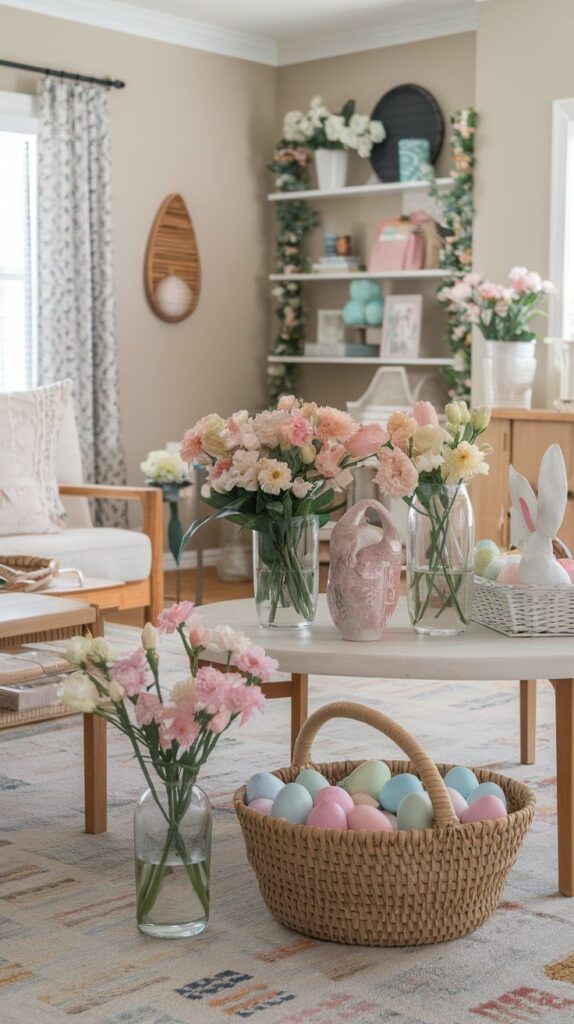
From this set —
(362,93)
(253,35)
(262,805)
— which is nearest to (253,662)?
(262,805)

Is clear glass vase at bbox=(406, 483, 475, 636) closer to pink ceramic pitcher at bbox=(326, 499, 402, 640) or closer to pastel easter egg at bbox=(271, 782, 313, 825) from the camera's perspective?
pink ceramic pitcher at bbox=(326, 499, 402, 640)

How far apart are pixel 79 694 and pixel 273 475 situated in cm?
62

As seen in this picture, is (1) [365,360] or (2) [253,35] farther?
(2) [253,35]

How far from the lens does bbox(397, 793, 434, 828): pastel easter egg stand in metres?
2.45

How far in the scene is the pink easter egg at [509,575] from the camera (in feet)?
9.41

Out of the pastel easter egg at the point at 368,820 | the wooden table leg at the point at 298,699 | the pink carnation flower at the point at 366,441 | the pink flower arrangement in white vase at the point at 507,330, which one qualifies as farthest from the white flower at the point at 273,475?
the pink flower arrangement in white vase at the point at 507,330

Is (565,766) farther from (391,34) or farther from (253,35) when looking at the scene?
(253,35)

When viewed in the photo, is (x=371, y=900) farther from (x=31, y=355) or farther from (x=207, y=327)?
(x=207, y=327)

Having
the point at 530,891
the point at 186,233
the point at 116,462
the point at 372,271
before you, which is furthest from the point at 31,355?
the point at 530,891

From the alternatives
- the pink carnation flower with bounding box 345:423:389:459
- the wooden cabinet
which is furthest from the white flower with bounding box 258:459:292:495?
the wooden cabinet

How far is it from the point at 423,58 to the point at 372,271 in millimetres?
1097

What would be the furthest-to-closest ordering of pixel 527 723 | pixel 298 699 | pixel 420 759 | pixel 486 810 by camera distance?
1. pixel 527 723
2. pixel 298 699
3. pixel 486 810
4. pixel 420 759

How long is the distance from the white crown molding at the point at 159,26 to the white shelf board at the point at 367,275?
4.00 feet

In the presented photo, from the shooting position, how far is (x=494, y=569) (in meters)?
2.99
